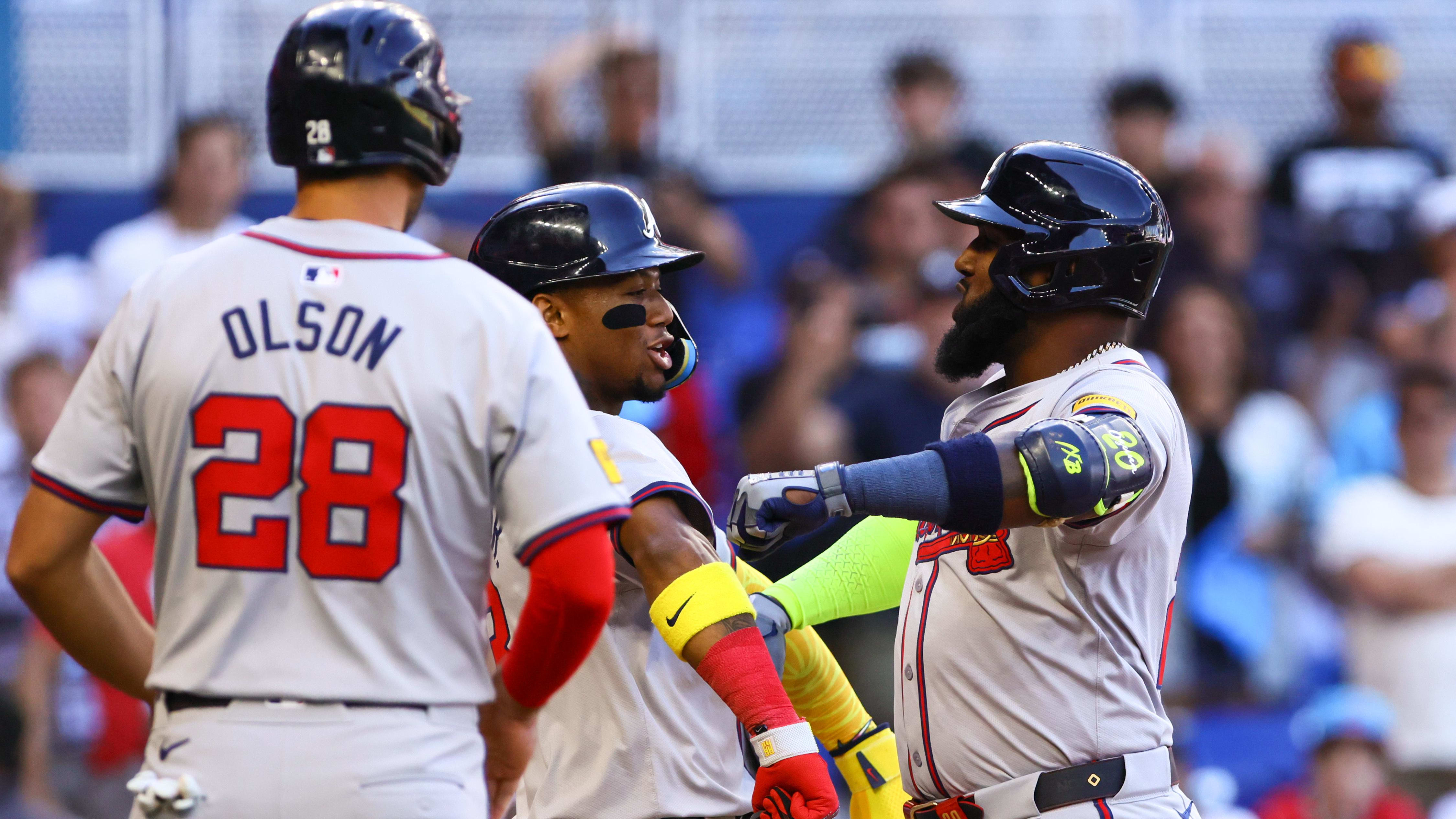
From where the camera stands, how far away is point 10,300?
830 cm

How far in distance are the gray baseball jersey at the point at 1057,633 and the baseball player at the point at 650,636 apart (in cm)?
35

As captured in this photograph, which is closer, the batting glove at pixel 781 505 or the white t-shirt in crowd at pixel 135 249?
the batting glove at pixel 781 505

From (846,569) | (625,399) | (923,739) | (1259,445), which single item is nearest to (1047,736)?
(923,739)

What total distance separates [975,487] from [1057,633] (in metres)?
0.55

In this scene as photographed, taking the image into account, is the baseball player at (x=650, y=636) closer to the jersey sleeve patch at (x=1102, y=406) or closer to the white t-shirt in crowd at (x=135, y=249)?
the jersey sleeve patch at (x=1102, y=406)

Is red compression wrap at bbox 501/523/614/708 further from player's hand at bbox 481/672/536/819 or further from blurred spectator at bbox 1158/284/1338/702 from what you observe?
blurred spectator at bbox 1158/284/1338/702

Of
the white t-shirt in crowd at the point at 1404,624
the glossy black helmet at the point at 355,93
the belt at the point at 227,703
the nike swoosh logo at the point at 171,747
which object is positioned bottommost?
the white t-shirt in crowd at the point at 1404,624

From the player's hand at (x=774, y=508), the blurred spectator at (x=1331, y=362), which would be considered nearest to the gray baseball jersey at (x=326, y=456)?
the player's hand at (x=774, y=508)

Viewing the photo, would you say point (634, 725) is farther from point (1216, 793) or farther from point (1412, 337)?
point (1412, 337)

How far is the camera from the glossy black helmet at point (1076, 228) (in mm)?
3387

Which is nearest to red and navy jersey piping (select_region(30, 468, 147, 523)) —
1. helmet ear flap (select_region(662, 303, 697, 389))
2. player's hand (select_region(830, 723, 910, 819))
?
helmet ear flap (select_region(662, 303, 697, 389))

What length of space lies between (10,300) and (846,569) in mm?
6229

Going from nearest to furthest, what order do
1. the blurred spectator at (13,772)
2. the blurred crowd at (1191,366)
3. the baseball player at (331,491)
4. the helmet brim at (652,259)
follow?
the baseball player at (331,491) < the helmet brim at (652,259) < the blurred spectator at (13,772) < the blurred crowd at (1191,366)

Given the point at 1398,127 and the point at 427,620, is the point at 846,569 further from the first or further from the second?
the point at 1398,127
